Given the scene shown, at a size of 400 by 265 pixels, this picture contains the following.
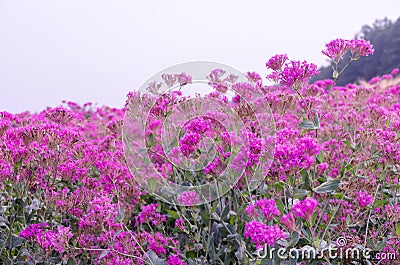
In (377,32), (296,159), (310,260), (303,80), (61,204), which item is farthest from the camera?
(377,32)

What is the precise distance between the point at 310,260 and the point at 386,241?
621mm

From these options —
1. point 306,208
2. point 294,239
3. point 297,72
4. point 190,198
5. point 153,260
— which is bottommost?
point 153,260

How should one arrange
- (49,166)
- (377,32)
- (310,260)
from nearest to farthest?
(310,260), (49,166), (377,32)

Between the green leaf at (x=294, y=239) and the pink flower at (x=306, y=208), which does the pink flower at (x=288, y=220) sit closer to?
the pink flower at (x=306, y=208)

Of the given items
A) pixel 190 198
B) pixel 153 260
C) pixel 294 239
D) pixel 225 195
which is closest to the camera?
pixel 294 239

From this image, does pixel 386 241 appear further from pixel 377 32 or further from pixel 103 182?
pixel 377 32

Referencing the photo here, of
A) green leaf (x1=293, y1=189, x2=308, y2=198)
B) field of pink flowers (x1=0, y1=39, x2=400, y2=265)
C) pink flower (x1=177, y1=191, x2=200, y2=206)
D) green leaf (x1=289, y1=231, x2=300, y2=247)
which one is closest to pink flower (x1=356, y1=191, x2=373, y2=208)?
field of pink flowers (x1=0, y1=39, x2=400, y2=265)

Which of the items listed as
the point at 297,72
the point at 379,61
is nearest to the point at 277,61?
the point at 297,72

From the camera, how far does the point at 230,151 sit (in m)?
2.33

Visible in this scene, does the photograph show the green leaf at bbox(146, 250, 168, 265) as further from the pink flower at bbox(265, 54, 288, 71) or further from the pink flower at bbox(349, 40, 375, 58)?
the pink flower at bbox(349, 40, 375, 58)

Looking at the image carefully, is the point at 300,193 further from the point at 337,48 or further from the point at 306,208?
the point at 337,48

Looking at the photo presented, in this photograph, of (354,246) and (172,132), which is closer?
(354,246)

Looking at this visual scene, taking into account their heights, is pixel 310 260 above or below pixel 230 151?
below

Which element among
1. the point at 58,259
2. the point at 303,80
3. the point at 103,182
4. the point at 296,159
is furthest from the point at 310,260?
the point at 58,259
